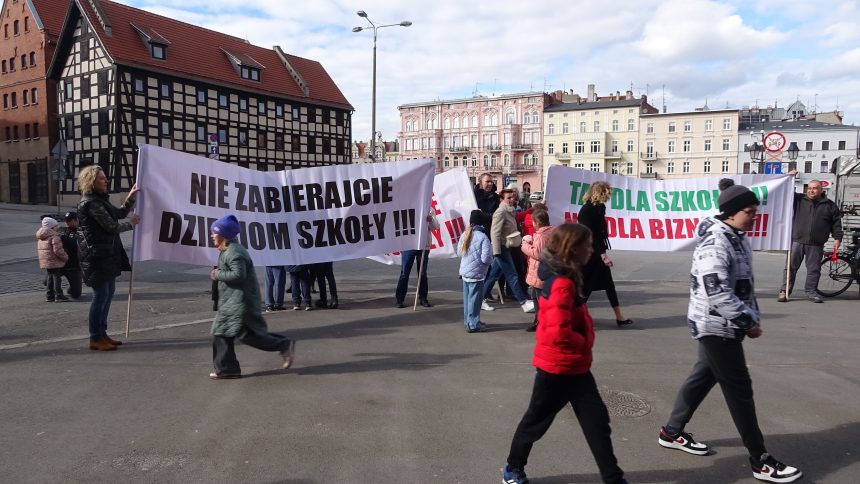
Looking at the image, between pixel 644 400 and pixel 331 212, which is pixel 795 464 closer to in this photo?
pixel 644 400

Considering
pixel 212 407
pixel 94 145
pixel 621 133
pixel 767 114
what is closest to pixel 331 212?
pixel 212 407

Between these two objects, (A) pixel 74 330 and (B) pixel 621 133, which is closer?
(A) pixel 74 330

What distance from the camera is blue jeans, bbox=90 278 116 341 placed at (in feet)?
21.4

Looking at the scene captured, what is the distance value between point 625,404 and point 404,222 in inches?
190

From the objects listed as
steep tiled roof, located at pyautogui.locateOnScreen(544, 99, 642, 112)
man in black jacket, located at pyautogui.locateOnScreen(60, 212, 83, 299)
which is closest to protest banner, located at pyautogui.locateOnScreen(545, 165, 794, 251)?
man in black jacket, located at pyautogui.locateOnScreen(60, 212, 83, 299)

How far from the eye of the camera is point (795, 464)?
3988 mm

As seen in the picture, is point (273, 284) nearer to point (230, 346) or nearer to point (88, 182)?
point (88, 182)

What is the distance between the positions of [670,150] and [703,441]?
3434 inches

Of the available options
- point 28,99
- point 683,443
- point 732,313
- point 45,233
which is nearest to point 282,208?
point 45,233

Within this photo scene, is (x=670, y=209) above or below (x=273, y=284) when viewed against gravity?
above

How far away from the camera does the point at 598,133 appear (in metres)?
85.9

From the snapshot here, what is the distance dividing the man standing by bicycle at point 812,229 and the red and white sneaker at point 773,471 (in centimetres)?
727

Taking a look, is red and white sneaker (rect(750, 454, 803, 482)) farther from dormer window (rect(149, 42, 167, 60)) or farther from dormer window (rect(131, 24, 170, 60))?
dormer window (rect(149, 42, 167, 60))

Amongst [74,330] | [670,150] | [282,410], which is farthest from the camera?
[670,150]
